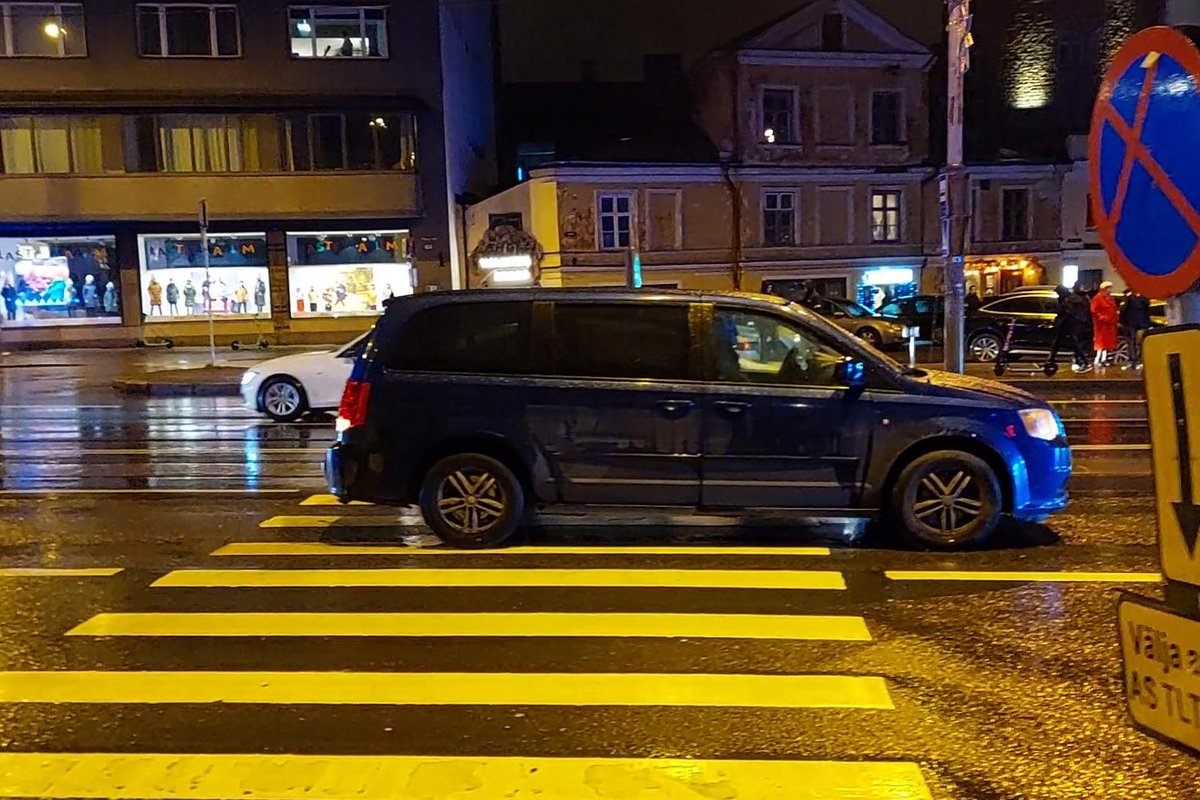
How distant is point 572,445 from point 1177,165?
18.2 ft

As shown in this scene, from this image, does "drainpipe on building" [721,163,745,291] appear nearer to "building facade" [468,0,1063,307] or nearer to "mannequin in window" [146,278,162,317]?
"building facade" [468,0,1063,307]

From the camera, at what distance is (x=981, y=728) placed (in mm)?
4504

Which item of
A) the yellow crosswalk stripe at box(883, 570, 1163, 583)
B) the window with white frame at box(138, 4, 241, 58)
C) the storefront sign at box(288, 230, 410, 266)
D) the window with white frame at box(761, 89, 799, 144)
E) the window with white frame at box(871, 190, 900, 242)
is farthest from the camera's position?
the window with white frame at box(871, 190, 900, 242)

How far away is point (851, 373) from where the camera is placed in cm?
743

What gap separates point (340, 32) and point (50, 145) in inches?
405

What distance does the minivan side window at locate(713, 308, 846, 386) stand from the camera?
760cm

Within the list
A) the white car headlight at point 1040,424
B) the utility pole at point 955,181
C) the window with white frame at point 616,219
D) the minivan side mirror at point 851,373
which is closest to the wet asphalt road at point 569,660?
the white car headlight at point 1040,424

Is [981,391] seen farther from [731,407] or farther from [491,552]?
[491,552]

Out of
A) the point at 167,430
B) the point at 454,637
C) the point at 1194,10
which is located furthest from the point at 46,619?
the point at 167,430

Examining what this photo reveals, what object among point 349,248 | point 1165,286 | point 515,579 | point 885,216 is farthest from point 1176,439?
point 885,216

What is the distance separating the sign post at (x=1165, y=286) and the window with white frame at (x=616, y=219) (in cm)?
Result: 3205

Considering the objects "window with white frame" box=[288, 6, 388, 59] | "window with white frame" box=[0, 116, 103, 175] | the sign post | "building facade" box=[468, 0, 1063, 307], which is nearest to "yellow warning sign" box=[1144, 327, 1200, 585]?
the sign post

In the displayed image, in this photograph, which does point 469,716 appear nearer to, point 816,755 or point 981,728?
point 816,755

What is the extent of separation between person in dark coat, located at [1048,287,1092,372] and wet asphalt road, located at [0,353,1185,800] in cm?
1165
